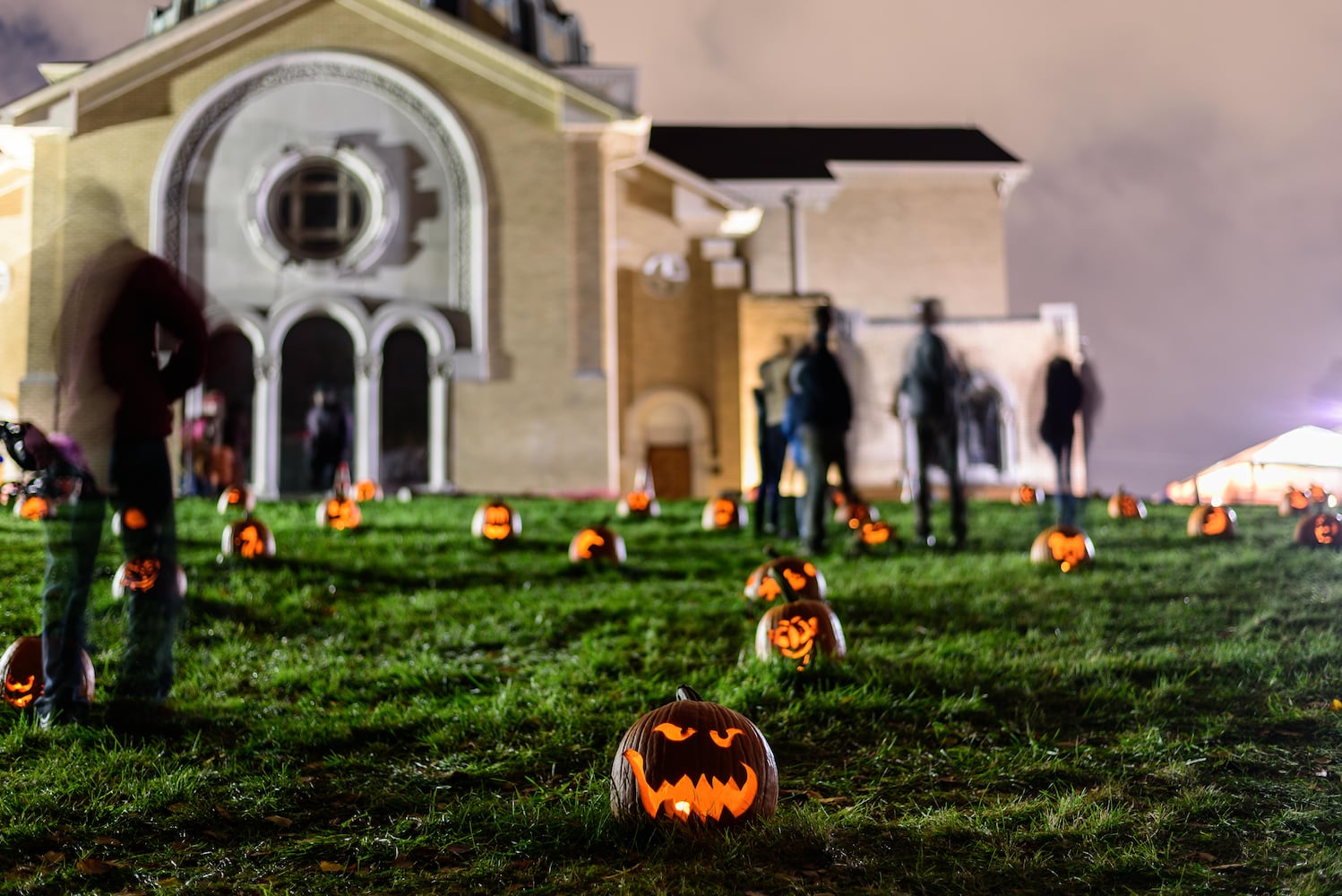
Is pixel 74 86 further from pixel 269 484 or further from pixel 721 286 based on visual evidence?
pixel 721 286

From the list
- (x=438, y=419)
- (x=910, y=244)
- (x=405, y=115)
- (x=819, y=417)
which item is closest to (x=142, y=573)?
(x=819, y=417)

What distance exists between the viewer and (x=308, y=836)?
10.7 feet

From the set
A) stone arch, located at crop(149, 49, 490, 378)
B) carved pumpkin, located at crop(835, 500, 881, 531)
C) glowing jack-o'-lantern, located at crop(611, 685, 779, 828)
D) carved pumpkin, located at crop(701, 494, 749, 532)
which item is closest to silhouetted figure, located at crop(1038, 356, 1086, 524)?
carved pumpkin, located at crop(835, 500, 881, 531)

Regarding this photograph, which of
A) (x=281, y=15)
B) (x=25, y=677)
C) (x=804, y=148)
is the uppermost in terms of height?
(x=804, y=148)

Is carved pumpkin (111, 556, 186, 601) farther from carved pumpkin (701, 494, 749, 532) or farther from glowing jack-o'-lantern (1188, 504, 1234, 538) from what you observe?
glowing jack-o'-lantern (1188, 504, 1234, 538)

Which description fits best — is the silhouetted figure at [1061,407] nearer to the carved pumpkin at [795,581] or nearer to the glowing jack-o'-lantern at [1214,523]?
the glowing jack-o'-lantern at [1214,523]

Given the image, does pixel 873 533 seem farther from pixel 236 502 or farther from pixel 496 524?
pixel 236 502

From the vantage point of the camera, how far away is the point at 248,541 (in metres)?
8.03

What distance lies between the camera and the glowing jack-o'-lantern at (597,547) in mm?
8375

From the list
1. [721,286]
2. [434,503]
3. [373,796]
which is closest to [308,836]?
[373,796]

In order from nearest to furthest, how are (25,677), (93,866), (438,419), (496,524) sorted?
(93,866) < (25,677) < (496,524) < (438,419)

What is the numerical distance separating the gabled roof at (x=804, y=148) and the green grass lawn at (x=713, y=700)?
24919 mm

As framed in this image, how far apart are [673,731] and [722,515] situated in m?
8.15

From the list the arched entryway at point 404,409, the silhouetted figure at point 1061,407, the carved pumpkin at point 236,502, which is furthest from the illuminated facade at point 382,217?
the silhouetted figure at point 1061,407
